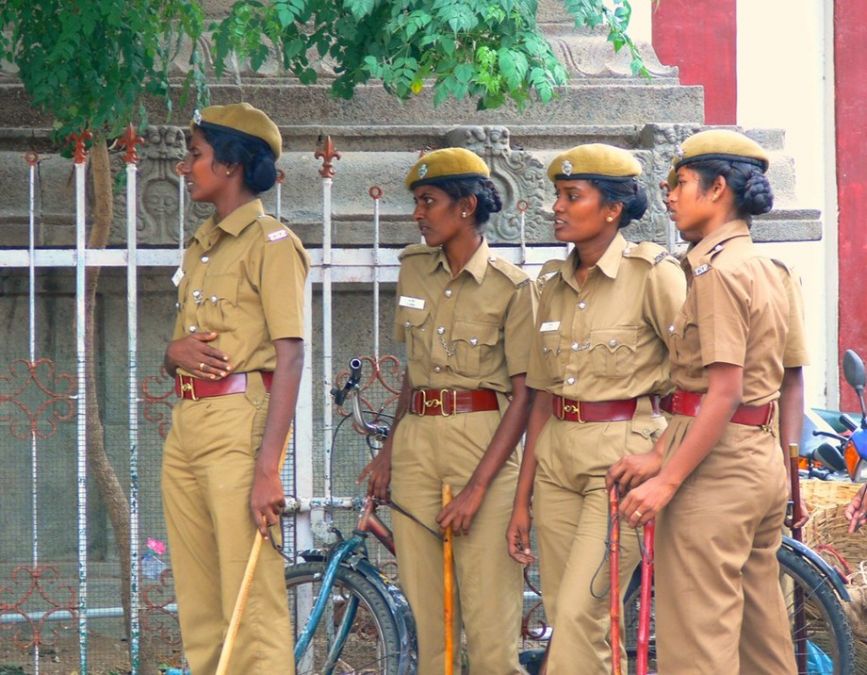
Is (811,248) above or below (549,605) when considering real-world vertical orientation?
above

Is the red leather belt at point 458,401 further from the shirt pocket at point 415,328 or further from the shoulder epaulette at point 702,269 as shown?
the shoulder epaulette at point 702,269

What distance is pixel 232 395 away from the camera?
4262 mm

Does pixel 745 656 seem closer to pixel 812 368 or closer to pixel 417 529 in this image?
pixel 417 529

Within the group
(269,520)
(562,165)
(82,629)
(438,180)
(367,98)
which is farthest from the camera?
(367,98)

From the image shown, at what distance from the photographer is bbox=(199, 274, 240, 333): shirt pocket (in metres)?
4.30

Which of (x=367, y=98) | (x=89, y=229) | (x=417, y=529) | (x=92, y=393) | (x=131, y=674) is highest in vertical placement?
(x=367, y=98)

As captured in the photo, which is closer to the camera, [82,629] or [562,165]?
[562,165]

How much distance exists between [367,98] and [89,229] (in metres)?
1.51

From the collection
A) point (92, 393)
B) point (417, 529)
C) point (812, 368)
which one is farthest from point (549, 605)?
point (812, 368)

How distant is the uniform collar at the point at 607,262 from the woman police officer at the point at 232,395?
841 mm

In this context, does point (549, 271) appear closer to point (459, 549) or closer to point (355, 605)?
point (459, 549)

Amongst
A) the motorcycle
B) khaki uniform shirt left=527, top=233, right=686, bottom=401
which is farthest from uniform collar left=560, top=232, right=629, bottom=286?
the motorcycle

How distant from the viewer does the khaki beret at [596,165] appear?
4422 mm

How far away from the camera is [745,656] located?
4191mm
